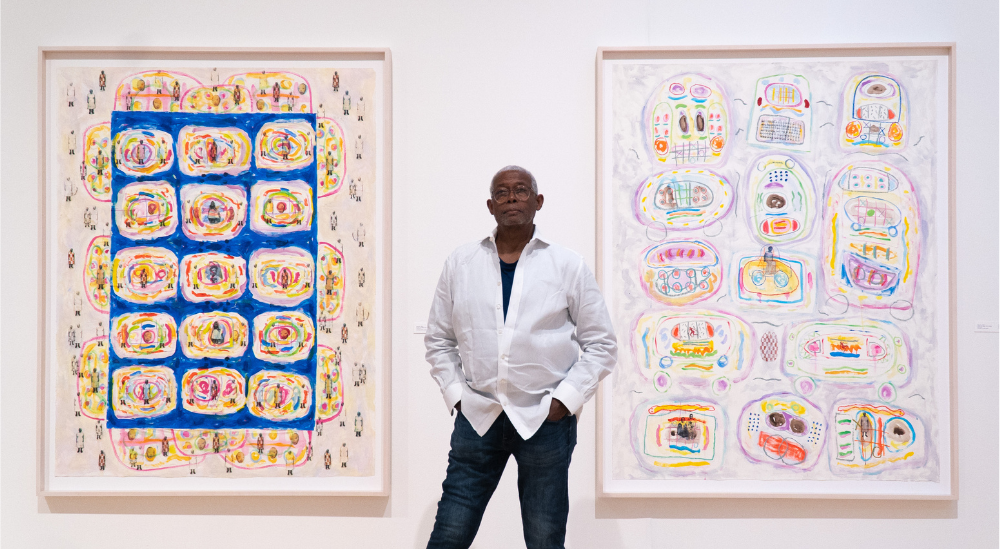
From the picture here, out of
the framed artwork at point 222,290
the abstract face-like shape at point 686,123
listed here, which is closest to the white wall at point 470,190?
the framed artwork at point 222,290

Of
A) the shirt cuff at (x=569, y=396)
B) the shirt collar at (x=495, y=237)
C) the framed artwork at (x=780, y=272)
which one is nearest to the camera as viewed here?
the shirt cuff at (x=569, y=396)

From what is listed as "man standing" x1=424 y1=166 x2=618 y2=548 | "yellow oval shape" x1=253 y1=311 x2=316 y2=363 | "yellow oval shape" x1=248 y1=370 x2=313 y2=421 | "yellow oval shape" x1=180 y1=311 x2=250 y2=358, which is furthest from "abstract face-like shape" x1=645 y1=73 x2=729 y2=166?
"yellow oval shape" x1=180 y1=311 x2=250 y2=358

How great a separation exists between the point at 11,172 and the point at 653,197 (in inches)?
104

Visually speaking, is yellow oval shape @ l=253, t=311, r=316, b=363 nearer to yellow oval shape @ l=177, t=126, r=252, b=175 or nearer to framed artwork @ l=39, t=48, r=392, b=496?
framed artwork @ l=39, t=48, r=392, b=496

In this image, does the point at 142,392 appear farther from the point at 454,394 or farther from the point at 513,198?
the point at 513,198

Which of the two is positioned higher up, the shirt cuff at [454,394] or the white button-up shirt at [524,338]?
the white button-up shirt at [524,338]

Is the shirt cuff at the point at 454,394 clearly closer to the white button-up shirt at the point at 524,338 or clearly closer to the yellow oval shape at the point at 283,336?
the white button-up shirt at the point at 524,338

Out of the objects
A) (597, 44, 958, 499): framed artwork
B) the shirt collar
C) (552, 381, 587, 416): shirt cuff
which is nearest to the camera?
(552, 381, 587, 416): shirt cuff

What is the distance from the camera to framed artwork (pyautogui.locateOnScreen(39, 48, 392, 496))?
240 centimetres

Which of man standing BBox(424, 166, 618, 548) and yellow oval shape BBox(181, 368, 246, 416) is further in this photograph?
yellow oval shape BBox(181, 368, 246, 416)

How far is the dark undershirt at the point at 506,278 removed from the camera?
5.88 feet

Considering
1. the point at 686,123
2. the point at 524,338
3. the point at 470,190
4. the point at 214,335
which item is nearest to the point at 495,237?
the point at 524,338

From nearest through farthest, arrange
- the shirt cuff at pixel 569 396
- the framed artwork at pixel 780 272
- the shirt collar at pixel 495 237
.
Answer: the shirt cuff at pixel 569 396 → the shirt collar at pixel 495 237 → the framed artwork at pixel 780 272

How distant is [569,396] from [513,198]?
60 centimetres
